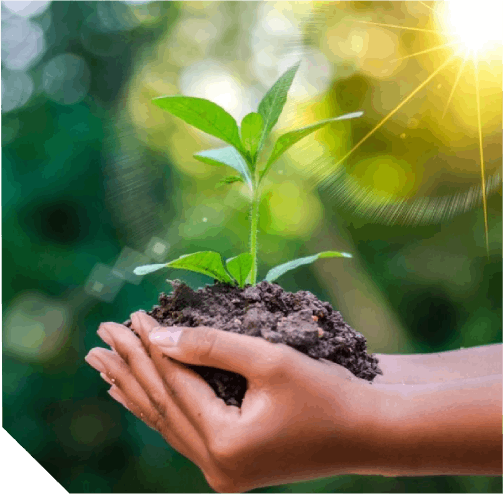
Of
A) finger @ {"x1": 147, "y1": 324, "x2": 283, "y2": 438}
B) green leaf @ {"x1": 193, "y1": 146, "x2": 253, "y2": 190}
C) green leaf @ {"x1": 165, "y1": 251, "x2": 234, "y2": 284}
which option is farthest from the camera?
green leaf @ {"x1": 193, "y1": 146, "x2": 253, "y2": 190}

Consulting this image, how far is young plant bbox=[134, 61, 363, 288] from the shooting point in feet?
2.40

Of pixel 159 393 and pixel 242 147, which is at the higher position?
pixel 242 147

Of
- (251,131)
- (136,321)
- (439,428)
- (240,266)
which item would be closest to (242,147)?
(251,131)

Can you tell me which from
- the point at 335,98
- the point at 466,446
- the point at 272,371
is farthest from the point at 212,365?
the point at 335,98

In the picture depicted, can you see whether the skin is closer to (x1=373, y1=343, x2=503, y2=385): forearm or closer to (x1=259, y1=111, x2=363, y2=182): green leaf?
(x1=373, y1=343, x2=503, y2=385): forearm

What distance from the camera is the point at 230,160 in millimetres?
832

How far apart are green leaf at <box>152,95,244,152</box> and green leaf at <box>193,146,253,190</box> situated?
3 centimetres

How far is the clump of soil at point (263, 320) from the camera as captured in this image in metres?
0.68

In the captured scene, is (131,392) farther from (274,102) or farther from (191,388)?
Answer: (274,102)

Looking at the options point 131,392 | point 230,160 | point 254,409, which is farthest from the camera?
point 230,160

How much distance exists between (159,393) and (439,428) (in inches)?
13.9

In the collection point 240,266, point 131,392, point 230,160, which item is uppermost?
point 230,160

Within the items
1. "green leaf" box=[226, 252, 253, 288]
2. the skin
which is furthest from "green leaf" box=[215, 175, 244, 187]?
the skin

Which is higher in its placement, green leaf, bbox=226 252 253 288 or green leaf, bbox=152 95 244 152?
green leaf, bbox=152 95 244 152
